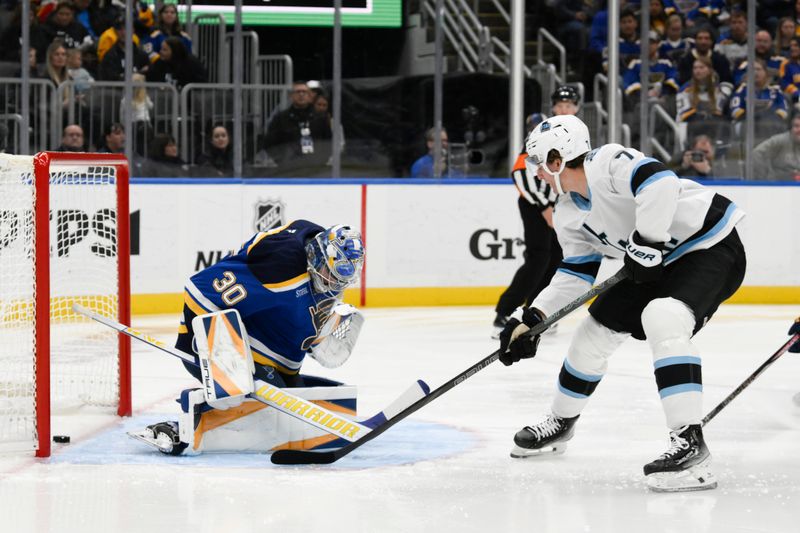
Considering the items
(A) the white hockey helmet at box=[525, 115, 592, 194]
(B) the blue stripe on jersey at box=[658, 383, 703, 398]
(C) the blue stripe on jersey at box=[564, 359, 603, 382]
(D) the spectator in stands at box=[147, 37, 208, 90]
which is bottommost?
(C) the blue stripe on jersey at box=[564, 359, 603, 382]

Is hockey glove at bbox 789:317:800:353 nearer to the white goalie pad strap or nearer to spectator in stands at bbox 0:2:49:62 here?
the white goalie pad strap

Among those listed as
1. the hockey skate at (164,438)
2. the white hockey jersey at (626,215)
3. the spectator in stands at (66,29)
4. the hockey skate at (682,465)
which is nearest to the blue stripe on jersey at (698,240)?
the white hockey jersey at (626,215)

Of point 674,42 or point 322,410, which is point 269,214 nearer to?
point 674,42

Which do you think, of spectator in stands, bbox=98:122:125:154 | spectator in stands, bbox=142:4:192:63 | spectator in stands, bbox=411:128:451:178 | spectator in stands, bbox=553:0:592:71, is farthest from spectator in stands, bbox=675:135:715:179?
spectator in stands, bbox=98:122:125:154

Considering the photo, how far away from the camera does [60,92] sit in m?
7.50

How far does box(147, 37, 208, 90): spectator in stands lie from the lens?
7930 mm

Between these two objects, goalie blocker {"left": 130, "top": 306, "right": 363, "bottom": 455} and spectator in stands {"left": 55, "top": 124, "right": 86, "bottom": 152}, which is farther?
spectator in stands {"left": 55, "top": 124, "right": 86, "bottom": 152}

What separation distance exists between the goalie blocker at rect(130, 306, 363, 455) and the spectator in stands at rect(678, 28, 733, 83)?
5769 mm

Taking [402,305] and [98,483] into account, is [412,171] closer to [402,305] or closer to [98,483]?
[402,305]

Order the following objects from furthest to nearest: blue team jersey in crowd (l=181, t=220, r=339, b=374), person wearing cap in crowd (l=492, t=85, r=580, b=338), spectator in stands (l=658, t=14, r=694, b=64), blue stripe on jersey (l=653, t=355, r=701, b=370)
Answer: spectator in stands (l=658, t=14, r=694, b=64) < person wearing cap in crowd (l=492, t=85, r=580, b=338) < blue team jersey in crowd (l=181, t=220, r=339, b=374) < blue stripe on jersey (l=653, t=355, r=701, b=370)

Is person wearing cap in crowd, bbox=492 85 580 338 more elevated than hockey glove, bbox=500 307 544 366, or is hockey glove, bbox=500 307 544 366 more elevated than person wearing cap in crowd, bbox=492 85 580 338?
hockey glove, bbox=500 307 544 366

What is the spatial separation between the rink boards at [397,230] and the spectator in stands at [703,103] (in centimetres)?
58

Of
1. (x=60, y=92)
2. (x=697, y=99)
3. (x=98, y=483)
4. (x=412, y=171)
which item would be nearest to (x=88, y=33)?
(x=60, y=92)

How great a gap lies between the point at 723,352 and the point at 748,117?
9.89ft
